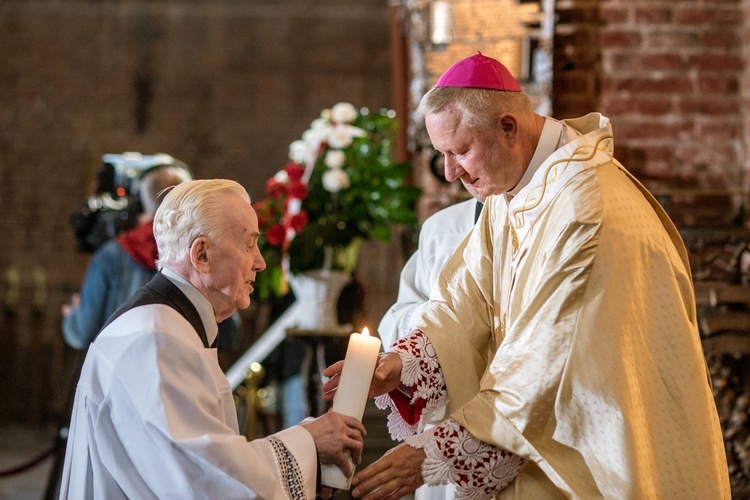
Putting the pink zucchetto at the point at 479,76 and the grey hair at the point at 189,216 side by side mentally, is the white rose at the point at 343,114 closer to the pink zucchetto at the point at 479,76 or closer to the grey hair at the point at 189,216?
the pink zucchetto at the point at 479,76

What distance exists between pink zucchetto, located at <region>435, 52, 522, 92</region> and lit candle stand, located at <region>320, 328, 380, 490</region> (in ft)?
2.15

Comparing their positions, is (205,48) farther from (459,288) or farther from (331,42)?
(459,288)

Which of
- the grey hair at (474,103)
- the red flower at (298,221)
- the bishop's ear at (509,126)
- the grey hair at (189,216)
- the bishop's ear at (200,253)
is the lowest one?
the red flower at (298,221)

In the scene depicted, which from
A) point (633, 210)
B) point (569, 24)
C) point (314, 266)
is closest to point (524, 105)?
point (633, 210)

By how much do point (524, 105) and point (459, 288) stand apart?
1.79 ft

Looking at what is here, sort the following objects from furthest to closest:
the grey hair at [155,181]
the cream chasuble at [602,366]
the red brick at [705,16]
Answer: the grey hair at [155,181], the red brick at [705,16], the cream chasuble at [602,366]

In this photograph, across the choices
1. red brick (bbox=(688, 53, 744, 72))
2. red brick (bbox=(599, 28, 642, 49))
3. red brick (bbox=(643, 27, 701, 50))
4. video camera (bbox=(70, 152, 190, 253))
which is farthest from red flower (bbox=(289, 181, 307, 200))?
red brick (bbox=(688, 53, 744, 72))

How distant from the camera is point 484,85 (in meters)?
2.18

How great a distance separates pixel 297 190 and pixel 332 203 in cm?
18

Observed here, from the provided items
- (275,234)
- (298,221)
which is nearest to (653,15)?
(298,221)

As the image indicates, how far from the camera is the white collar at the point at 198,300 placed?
195cm

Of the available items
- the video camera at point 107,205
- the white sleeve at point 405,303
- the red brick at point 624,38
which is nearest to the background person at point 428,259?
the white sleeve at point 405,303

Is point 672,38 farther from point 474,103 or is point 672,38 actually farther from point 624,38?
point 474,103

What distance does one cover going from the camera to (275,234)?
13.3 ft
